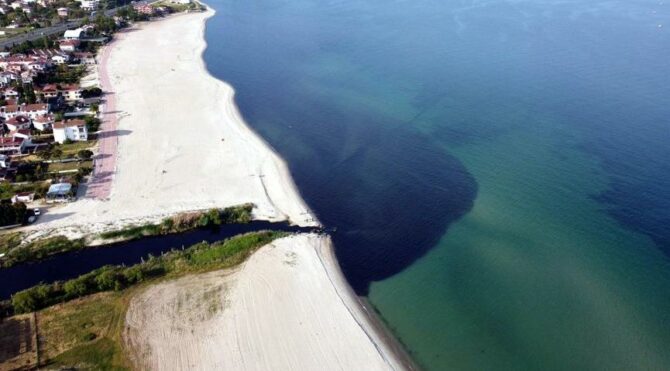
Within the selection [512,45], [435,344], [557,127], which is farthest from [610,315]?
[512,45]

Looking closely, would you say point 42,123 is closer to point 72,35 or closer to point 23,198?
point 23,198

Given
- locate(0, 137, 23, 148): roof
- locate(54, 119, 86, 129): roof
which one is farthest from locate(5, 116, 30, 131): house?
locate(54, 119, 86, 129): roof

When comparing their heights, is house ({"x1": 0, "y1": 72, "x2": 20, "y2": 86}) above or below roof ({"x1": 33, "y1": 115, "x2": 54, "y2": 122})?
below

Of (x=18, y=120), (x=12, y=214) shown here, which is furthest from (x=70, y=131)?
(x=12, y=214)

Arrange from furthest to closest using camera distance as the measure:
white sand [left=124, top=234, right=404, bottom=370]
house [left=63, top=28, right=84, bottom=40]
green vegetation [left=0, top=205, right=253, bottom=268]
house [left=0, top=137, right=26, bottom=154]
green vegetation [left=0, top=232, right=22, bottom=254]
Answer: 1. house [left=63, top=28, right=84, bottom=40]
2. house [left=0, top=137, right=26, bottom=154]
3. green vegetation [left=0, top=232, right=22, bottom=254]
4. green vegetation [left=0, top=205, right=253, bottom=268]
5. white sand [left=124, top=234, right=404, bottom=370]

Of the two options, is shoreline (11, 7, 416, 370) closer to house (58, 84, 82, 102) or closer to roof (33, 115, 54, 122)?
house (58, 84, 82, 102)

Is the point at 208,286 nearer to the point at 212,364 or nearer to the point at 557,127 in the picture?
the point at 212,364

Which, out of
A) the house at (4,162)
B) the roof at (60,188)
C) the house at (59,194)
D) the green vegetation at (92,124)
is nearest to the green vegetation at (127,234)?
the house at (59,194)
